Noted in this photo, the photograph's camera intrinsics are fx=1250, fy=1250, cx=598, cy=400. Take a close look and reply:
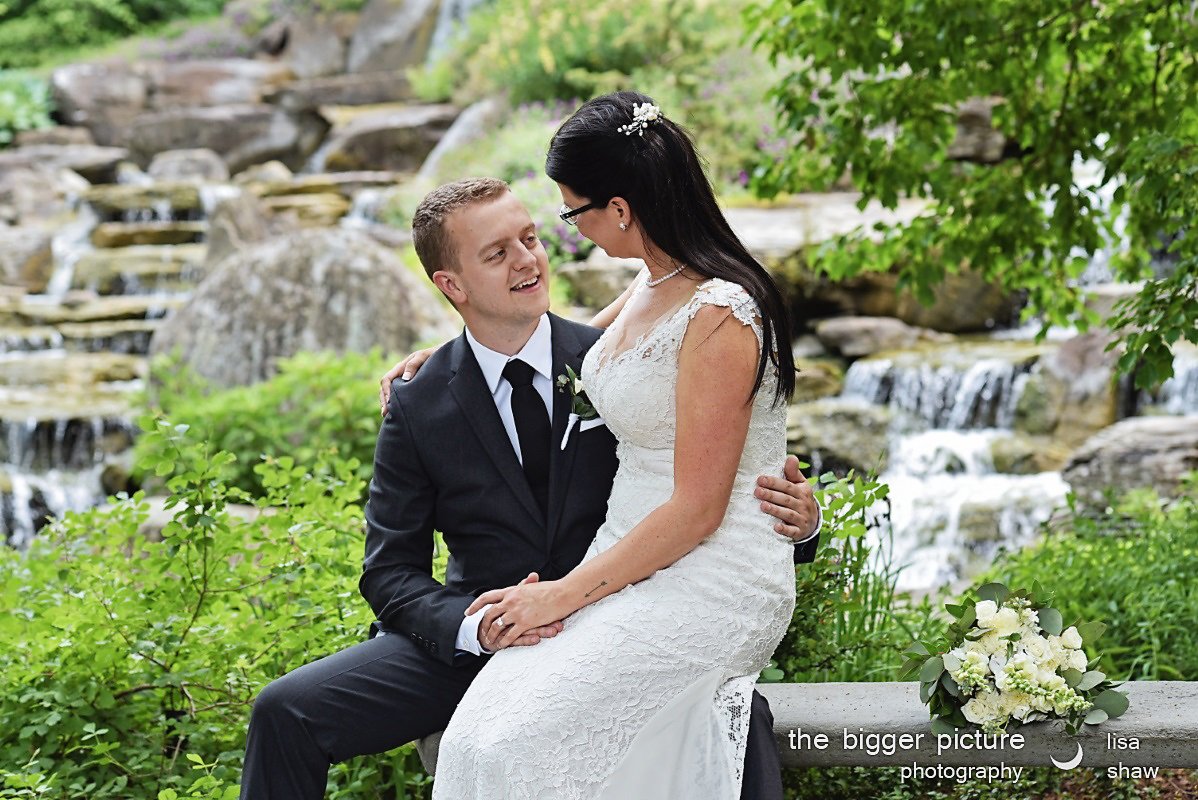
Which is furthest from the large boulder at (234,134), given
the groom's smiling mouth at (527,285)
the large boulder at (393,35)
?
the groom's smiling mouth at (527,285)

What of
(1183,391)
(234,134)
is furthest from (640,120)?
(234,134)

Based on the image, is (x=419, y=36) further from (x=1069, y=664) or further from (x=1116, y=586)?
(x=1069, y=664)

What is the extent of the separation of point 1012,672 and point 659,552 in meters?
0.79

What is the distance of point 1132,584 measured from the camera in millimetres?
4426

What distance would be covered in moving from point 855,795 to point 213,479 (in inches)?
79.4

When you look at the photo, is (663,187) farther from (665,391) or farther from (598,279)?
(598,279)

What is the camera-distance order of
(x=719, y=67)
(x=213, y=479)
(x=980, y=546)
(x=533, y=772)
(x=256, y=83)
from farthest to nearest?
(x=256, y=83) → (x=719, y=67) → (x=980, y=546) → (x=213, y=479) → (x=533, y=772)

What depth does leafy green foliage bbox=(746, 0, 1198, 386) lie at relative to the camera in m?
4.29

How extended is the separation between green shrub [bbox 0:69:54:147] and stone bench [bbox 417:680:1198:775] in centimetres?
1761

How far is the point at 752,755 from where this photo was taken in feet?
8.38

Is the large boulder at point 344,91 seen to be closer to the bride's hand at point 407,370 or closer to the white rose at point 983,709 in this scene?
the bride's hand at point 407,370

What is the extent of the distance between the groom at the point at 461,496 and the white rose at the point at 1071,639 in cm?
58

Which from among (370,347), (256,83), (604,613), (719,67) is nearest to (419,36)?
(256,83)

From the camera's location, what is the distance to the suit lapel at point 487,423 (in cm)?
284
